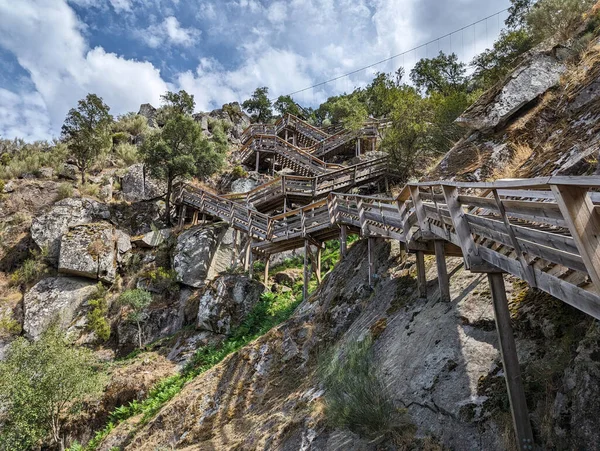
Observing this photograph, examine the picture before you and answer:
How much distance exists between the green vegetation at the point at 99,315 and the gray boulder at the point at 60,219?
3.99 meters

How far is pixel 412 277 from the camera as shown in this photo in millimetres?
8242

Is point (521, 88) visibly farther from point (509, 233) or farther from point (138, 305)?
point (138, 305)

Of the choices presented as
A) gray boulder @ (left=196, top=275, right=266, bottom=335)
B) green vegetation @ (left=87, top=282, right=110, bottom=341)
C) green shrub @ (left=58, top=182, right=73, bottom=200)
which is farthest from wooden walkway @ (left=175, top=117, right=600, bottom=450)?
green shrub @ (left=58, top=182, right=73, bottom=200)

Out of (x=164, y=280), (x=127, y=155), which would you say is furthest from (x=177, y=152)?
(x=127, y=155)

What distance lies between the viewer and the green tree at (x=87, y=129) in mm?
26250

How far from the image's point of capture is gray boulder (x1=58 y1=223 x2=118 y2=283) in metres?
20.3

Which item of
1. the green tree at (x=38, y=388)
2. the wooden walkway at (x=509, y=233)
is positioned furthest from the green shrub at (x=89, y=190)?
the wooden walkway at (x=509, y=233)

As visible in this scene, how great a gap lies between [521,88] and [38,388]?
64.1 ft

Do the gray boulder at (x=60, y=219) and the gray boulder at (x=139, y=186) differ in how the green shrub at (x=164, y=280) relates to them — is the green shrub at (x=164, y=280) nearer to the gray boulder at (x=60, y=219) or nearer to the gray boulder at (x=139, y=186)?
the gray boulder at (x=60, y=219)

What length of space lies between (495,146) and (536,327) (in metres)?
8.67

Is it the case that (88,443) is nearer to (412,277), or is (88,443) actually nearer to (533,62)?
(412,277)

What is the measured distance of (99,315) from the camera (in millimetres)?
19016

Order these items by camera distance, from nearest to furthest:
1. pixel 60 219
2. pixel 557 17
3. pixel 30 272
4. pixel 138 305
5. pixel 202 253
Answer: pixel 557 17
pixel 138 305
pixel 202 253
pixel 30 272
pixel 60 219

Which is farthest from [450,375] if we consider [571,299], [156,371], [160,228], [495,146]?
[160,228]
